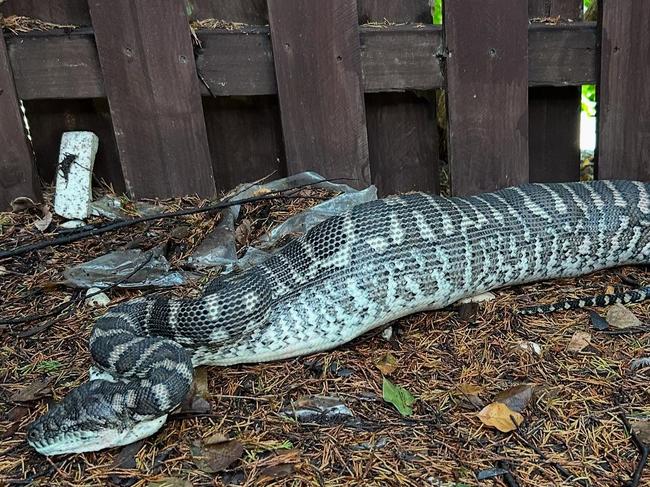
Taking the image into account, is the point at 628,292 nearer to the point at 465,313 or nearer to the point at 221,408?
the point at 465,313

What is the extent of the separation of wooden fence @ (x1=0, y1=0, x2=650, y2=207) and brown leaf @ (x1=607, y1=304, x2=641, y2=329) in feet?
4.31

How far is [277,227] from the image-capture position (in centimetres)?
465

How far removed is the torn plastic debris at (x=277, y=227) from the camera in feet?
14.7

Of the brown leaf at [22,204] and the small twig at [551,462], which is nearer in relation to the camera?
the small twig at [551,462]

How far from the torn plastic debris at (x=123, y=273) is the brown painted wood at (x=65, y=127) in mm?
1066

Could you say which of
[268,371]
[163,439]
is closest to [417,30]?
[268,371]

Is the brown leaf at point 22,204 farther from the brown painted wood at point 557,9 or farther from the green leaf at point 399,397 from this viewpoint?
the brown painted wood at point 557,9

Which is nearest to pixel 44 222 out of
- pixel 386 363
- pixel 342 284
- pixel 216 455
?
pixel 342 284

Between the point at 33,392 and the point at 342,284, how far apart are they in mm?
1828

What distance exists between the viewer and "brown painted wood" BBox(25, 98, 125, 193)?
498 cm

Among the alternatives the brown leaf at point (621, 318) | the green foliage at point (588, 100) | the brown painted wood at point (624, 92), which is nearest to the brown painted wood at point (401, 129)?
the brown painted wood at point (624, 92)

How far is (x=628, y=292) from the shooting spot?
429cm

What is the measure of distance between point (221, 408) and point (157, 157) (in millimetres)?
2203

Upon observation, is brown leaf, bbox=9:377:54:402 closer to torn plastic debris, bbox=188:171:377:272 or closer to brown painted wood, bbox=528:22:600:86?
torn plastic debris, bbox=188:171:377:272
